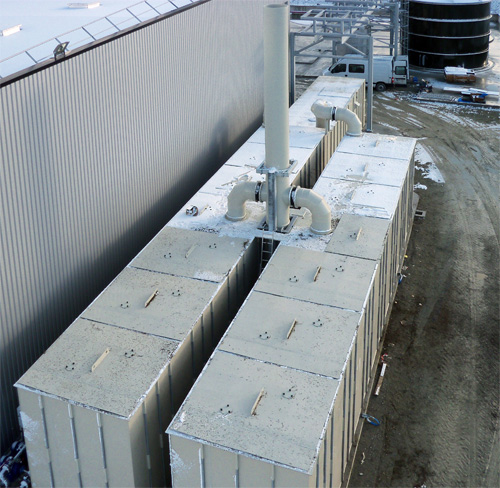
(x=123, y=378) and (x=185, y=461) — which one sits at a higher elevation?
(x=123, y=378)

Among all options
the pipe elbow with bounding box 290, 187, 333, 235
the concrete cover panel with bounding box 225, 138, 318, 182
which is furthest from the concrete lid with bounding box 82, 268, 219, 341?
the concrete cover panel with bounding box 225, 138, 318, 182

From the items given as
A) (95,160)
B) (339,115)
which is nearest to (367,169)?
(339,115)

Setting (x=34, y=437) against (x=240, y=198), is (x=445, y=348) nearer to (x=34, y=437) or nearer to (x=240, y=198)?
(x=240, y=198)

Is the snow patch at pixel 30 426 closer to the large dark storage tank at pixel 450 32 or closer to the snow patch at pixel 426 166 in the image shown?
the snow patch at pixel 426 166

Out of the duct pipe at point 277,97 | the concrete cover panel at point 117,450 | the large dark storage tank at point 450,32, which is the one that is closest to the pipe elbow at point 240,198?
the duct pipe at point 277,97

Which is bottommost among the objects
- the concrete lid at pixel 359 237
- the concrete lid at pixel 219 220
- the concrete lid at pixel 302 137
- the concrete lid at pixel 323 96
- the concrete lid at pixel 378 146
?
the concrete lid at pixel 359 237

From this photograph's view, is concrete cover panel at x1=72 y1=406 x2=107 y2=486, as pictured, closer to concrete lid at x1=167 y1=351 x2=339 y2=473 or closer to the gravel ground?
concrete lid at x1=167 y1=351 x2=339 y2=473
